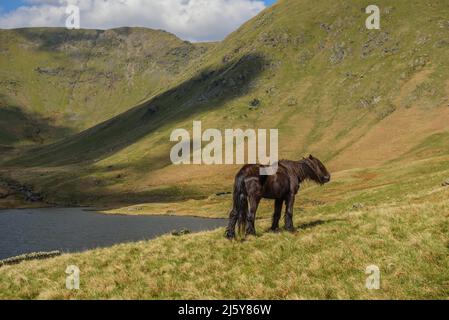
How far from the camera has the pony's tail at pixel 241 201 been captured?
60.5 ft

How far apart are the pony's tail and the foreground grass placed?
1.05 meters

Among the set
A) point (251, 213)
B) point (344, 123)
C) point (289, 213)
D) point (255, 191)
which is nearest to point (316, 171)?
point (289, 213)

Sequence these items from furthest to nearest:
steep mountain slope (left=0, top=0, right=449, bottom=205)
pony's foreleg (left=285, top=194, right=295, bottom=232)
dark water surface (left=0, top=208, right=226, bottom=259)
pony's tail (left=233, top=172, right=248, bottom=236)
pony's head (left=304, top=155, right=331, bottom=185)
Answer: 1. steep mountain slope (left=0, top=0, right=449, bottom=205)
2. dark water surface (left=0, top=208, right=226, bottom=259)
3. pony's head (left=304, top=155, right=331, bottom=185)
4. pony's foreleg (left=285, top=194, right=295, bottom=232)
5. pony's tail (left=233, top=172, right=248, bottom=236)

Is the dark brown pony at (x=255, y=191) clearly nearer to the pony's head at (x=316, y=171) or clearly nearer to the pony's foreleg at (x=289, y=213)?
the pony's foreleg at (x=289, y=213)

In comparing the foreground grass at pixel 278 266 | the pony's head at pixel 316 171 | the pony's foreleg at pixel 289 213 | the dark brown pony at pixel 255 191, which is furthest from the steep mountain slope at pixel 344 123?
the foreground grass at pixel 278 266

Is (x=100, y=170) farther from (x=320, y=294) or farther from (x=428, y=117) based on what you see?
(x=320, y=294)

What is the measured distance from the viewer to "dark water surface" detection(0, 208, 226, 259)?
6575cm

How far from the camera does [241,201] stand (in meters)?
18.5

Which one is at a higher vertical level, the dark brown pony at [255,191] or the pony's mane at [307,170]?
the pony's mane at [307,170]

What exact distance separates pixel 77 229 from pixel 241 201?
73070mm

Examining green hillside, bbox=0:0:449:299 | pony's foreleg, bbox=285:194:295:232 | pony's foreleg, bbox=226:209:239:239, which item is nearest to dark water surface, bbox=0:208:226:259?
green hillside, bbox=0:0:449:299

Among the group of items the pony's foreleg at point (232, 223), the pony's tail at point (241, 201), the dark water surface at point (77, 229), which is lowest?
the dark water surface at point (77, 229)

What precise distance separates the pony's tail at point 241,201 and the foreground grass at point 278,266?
105 cm

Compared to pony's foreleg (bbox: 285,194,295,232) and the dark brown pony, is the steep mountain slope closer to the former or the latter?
the dark brown pony
